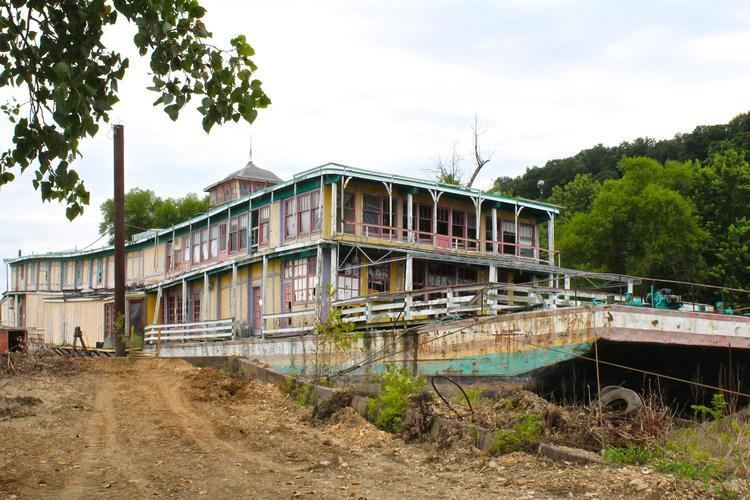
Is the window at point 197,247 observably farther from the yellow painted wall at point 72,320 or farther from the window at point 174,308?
the yellow painted wall at point 72,320

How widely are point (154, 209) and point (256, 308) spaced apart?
41.3 m

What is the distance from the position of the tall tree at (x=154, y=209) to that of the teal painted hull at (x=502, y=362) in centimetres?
5084

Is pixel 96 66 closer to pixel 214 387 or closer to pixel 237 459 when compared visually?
pixel 237 459

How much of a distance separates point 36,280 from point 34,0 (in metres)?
47.3

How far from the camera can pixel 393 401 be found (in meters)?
13.1

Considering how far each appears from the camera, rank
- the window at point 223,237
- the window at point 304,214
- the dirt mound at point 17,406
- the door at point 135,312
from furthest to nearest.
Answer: the door at point 135,312 < the window at point 223,237 < the window at point 304,214 < the dirt mound at point 17,406

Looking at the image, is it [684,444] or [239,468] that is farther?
[239,468]

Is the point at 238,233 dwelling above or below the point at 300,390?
above

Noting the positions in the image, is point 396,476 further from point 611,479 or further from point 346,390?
point 346,390

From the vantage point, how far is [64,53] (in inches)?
313

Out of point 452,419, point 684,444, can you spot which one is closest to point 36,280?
point 452,419

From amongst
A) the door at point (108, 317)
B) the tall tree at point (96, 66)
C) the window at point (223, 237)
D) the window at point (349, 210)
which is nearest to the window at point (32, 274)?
the door at point (108, 317)

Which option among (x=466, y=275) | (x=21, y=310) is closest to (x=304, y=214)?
(x=466, y=275)

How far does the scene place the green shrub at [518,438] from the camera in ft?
33.6
